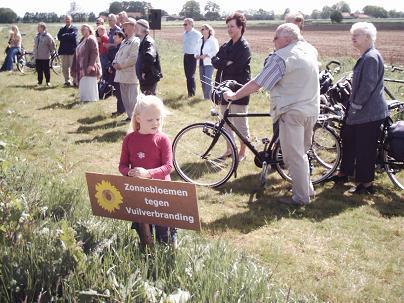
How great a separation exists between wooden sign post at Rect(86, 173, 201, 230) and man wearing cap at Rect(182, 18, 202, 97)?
9.34 m

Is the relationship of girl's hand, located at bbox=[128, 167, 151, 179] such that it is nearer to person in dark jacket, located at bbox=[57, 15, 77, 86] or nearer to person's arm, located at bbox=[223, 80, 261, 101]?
person's arm, located at bbox=[223, 80, 261, 101]

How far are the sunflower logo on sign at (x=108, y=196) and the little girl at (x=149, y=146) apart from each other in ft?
1.21

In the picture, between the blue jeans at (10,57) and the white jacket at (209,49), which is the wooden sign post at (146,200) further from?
the blue jeans at (10,57)

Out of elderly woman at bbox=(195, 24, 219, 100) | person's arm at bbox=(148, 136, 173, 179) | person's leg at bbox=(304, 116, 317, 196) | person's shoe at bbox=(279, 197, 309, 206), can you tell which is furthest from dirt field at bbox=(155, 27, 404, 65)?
person's arm at bbox=(148, 136, 173, 179)

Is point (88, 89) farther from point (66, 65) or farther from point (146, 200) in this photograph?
point (146, 200)

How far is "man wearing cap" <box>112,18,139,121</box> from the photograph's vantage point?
8281mm

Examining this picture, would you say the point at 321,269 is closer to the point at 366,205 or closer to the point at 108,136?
the point at 366,205

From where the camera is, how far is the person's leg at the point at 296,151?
4.91 m

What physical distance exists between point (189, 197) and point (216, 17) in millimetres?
126314

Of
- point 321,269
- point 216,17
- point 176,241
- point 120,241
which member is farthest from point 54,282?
point 216,17

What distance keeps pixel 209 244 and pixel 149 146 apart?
81 centimetres

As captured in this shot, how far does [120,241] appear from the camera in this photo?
2979mm

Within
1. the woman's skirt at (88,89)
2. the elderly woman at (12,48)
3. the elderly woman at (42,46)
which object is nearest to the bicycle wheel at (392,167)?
the woman's skirt at (88,89)

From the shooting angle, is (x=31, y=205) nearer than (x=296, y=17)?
Yes
